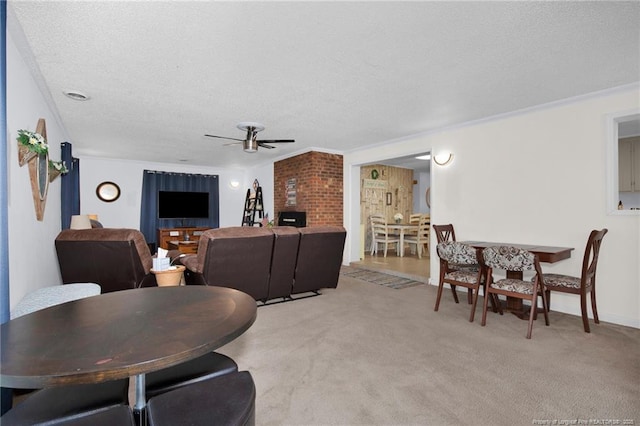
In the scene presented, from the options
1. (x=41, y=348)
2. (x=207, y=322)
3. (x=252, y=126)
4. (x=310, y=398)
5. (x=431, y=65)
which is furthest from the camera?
(x=252, y=126)

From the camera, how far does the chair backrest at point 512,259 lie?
8.99ft

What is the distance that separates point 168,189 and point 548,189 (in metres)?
7.69

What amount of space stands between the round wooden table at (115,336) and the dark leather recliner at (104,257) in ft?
6.14

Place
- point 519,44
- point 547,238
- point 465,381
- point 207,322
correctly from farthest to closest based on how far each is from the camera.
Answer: point 547,238, point 519,44, point 465,381, point 207,322

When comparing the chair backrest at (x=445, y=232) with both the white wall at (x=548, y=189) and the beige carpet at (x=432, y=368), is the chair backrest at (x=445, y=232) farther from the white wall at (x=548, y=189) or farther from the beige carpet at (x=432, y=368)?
the beige carpet at (x=432, y=368)

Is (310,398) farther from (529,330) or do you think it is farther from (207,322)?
(529,330)

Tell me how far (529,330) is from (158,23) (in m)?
3.68

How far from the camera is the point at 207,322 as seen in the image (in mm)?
1094

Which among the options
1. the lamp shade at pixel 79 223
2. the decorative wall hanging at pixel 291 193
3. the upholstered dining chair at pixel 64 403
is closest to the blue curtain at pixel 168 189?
the decorative wall hanging at pixel 291 193

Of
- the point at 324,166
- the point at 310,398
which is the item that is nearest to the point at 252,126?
the point at 324,166

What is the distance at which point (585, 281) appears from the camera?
2775mm

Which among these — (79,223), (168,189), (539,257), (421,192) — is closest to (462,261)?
(539,257)

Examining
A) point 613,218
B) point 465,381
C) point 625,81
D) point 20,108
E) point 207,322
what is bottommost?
point 465,381

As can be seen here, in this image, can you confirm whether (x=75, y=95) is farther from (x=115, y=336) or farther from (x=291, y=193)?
(x=291, y=193)
